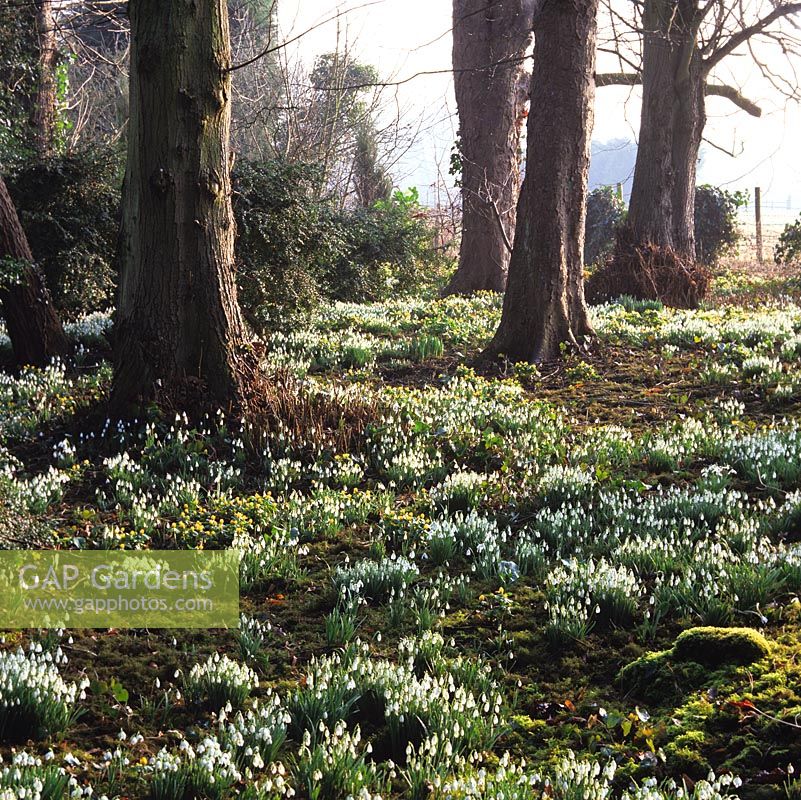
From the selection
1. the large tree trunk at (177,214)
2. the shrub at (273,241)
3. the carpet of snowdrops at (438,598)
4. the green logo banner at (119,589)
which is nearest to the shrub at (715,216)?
Answer: the shrub at (273,241)

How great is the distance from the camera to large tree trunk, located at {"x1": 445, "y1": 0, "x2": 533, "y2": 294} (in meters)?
16.8

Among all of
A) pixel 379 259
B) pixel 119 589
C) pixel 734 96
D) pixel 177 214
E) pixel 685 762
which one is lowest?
pixel 685 762

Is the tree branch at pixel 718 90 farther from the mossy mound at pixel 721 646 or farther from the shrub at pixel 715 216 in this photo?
the mossy mound at pixel 721 646

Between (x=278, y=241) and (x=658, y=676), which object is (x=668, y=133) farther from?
(x=658, y=676)

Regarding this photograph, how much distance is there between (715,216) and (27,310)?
21.5 meters

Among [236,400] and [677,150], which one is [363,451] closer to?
[236,400]

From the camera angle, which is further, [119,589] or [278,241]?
[278,241]

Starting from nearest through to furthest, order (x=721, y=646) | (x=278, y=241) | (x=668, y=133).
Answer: (x=721, y=646) → (x=278, y=241) → (x=668, y=133)

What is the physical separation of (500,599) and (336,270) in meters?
13.4

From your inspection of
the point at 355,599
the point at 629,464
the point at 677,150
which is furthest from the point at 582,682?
the point at 677,150

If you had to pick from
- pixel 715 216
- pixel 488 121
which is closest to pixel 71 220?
pixel 488 121

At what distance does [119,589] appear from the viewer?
465 cm

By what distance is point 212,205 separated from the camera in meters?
Answer: 7.17

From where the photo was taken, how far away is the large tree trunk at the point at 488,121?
→ 16.8 meters
